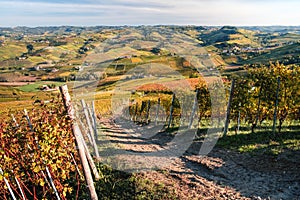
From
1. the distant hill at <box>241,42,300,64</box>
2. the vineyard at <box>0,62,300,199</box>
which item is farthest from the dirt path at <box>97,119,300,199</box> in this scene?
the distant hill at <box>241,42,300,64</box>

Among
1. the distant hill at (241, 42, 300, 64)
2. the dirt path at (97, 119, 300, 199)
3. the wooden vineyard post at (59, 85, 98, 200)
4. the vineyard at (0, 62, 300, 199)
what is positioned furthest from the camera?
the distant hill at (241, 42, 300, 64)

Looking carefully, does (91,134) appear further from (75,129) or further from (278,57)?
(278,57)

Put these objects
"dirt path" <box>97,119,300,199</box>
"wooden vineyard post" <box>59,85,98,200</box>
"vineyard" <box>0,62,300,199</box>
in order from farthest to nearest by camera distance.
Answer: "dirt path" <box>97,119,300,199</box> → "wooden vineyard post" <box>59,85,98,200</box> → "vineyard" <box>0,62,300,199</box>

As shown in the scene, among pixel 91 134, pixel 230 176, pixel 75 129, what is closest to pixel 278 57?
pixel 230 176

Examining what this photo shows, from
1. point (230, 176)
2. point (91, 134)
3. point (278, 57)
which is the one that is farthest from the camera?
point (278, 57)

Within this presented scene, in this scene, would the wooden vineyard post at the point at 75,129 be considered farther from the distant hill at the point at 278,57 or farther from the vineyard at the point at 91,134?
the distant hill at the point at 278,57

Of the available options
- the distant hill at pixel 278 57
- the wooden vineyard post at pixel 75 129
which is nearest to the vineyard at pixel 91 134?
the wooden vineyard post at pixel 75 129

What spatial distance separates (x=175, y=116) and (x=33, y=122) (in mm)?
15782

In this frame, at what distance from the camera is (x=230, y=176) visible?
8.76 metres

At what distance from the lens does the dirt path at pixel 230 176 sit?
24.5ft

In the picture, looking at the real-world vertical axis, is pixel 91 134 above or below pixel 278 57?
below

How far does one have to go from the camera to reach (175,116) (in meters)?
21.1

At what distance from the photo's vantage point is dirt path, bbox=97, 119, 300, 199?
24.5 ft

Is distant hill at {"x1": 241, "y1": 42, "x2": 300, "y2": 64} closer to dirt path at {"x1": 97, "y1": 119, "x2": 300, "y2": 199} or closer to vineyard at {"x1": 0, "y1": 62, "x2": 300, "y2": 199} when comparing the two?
vineyard at {"x1": 0, "y1": 62, "x2": 300, "y2": 199}
